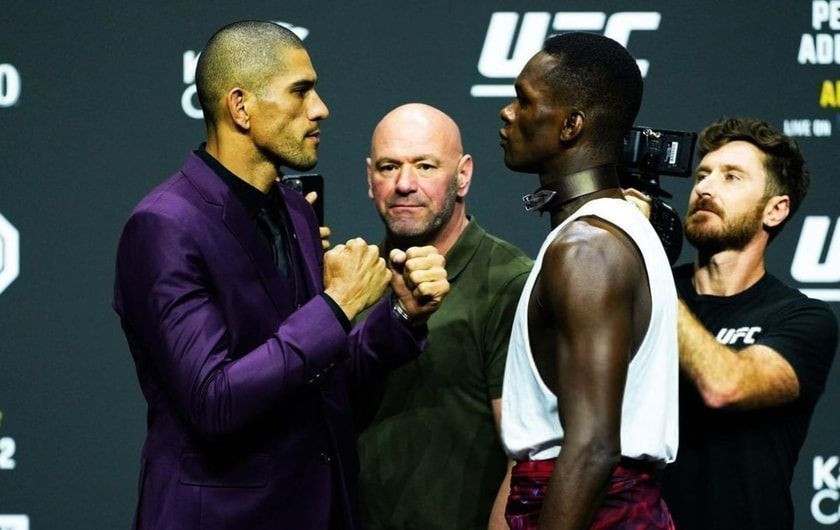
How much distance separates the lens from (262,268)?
6.55ft

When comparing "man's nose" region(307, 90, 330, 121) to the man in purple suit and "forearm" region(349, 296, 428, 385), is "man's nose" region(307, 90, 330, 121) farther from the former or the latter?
"forearm" region(349, 296, 428, 385)

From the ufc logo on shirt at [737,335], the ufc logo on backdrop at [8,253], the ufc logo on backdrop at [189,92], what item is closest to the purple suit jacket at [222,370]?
the ufc logo on shirt at [737,335]

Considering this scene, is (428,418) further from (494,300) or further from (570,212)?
(570,212)

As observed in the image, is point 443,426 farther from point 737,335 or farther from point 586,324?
point 586,324

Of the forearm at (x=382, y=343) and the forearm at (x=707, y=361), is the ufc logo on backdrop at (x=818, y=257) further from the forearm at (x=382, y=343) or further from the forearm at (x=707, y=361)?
the forearm at (x=382, y=343)

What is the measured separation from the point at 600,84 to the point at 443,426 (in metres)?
0.88

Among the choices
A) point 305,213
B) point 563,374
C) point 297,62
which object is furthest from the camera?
point 305,213

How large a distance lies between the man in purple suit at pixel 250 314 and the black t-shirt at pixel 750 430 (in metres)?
0.67

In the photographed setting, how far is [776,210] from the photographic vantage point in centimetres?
270

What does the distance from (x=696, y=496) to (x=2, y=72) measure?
2.26 meters

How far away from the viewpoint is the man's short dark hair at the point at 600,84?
76.1 inches

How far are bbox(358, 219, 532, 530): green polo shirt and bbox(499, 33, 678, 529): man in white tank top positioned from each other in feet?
1.88

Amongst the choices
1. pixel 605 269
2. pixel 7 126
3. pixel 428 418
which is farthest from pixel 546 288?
pixel 7 126

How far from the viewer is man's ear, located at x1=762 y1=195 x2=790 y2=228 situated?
8.82ft
